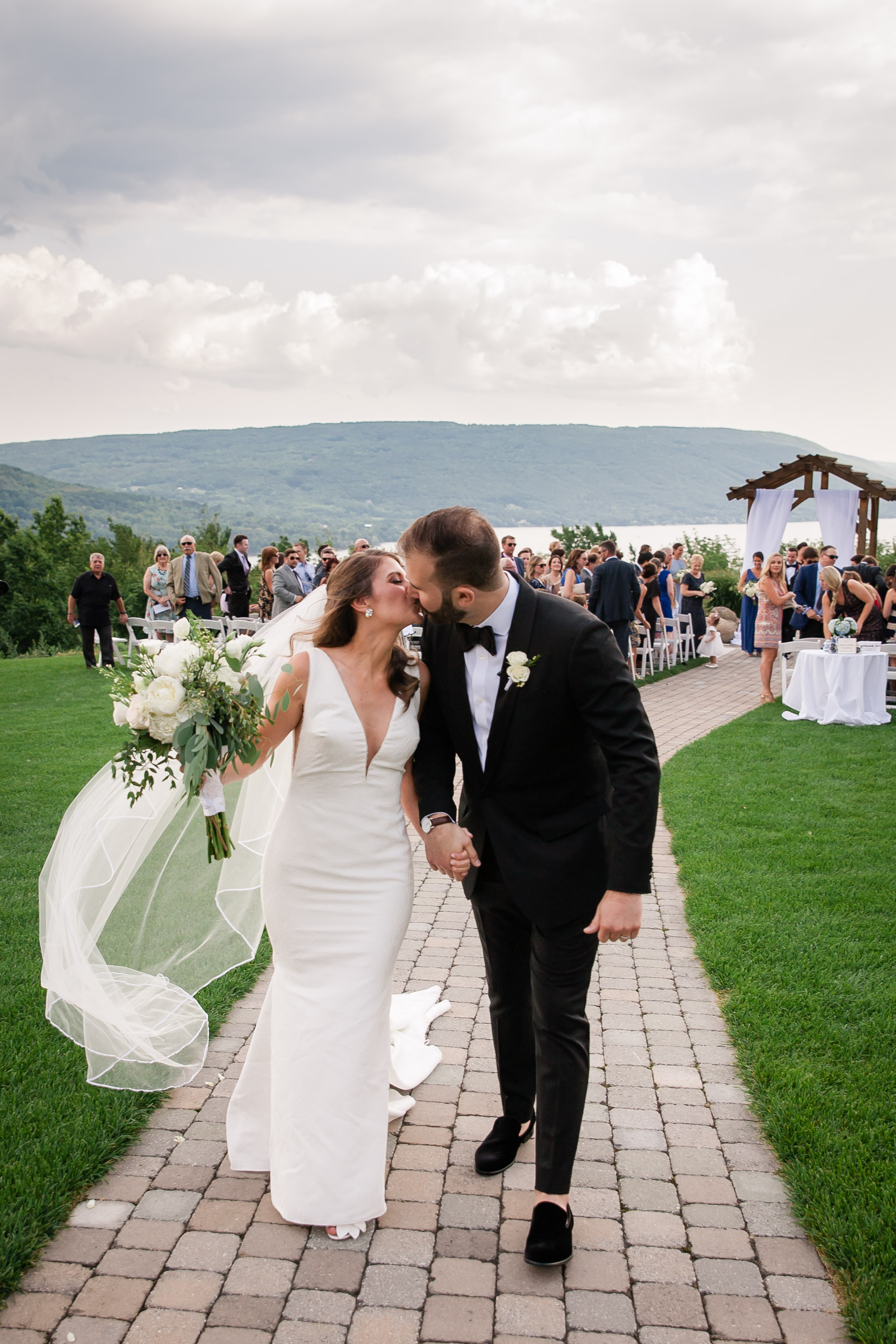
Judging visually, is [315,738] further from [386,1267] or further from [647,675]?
[647,675]

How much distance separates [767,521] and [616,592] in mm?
10127

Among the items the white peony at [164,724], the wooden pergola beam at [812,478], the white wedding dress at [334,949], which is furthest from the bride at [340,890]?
the wooden pergola beam at [812,478]

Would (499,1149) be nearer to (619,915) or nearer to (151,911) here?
(619,915)

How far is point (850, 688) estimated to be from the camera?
480 inches

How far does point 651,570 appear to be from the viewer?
17406 mm

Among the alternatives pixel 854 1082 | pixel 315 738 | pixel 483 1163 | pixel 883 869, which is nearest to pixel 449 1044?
pixel 483 1163

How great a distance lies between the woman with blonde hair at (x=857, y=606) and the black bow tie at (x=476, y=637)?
11.0 meters

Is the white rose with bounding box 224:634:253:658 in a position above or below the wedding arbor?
below

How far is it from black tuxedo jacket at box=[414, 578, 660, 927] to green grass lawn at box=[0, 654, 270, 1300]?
68.8 inches

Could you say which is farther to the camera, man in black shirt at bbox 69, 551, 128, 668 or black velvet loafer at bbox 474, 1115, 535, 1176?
man in black shirt at bbox 69, 551, 128, 668

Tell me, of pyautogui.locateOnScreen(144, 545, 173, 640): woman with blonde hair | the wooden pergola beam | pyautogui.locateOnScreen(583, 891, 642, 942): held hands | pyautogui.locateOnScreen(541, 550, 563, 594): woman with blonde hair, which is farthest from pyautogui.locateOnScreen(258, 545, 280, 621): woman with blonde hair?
pyautogui.locateOnScreen(583, 891, 642, 942): held hands

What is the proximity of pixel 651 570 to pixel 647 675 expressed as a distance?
6.32 feet

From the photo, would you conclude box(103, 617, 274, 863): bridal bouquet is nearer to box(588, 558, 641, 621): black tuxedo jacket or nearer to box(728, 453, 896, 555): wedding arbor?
box(588, 558, 641, 621): black tuxedo jacket

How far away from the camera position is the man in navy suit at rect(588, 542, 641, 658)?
13852mm
